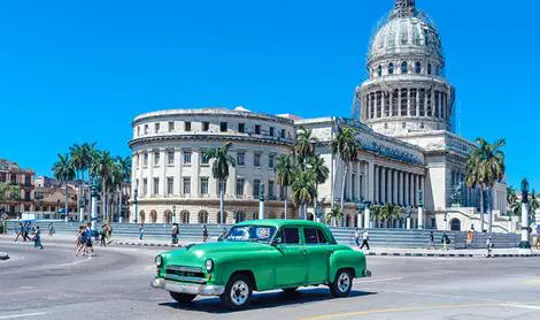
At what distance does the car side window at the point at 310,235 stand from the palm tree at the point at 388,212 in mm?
83996

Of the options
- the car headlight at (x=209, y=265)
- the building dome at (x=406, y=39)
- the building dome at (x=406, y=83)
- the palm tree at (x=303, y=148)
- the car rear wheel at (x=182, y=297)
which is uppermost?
the building dome at (x=406, y=39)

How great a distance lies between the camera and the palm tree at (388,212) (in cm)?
9788

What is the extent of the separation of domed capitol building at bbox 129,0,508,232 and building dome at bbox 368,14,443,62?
0.21 metres

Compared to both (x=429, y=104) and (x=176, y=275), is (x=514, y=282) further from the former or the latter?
(x=429, y=104)

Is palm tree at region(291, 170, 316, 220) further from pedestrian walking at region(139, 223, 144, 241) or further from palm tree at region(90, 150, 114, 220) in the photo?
palm tree at region(90, 150, 114, 220)

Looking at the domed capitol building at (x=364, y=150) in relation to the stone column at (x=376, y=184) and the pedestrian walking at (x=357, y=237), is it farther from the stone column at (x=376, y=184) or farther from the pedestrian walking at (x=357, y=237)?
the pedestrian walking at (x=357, y=237)

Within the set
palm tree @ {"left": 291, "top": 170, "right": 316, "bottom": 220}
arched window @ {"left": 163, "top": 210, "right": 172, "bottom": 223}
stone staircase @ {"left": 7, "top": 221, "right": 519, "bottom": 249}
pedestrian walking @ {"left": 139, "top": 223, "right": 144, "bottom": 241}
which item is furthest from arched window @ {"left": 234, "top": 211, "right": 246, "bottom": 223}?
pedestrian walking @ {"left": 139, "top": 223, "right": 144, "bottom": 241}

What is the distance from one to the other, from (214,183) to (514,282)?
65308 mm

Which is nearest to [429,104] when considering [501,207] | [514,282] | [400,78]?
[400,78]

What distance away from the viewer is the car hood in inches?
500

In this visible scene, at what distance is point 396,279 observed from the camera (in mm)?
21078

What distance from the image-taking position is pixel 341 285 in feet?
50.7

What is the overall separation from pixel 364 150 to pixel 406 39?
41304 millimetres

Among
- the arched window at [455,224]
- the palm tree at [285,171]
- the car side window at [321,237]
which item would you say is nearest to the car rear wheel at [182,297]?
the car side window at [321,237]
